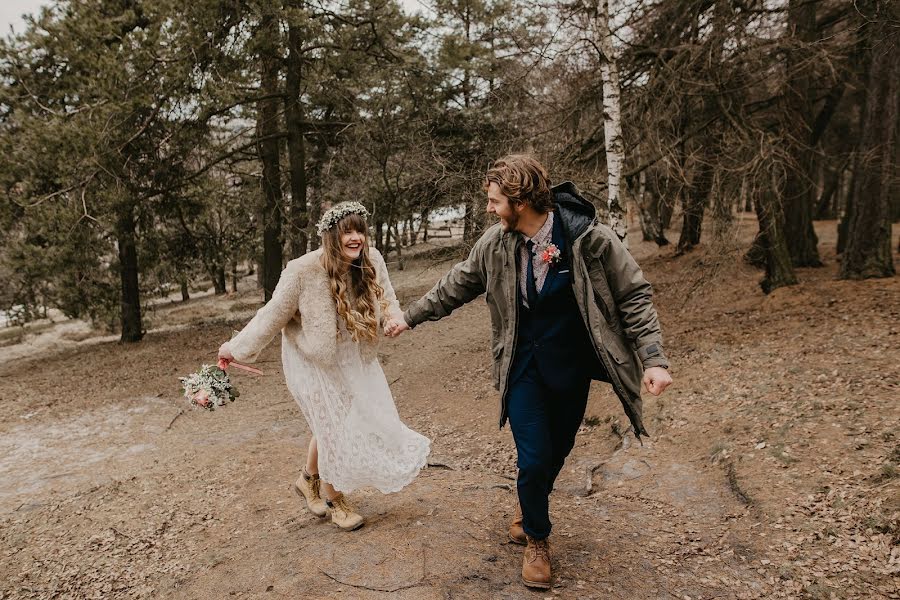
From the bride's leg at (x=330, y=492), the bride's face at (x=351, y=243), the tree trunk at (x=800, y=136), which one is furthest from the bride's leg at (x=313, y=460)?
the tree trunk at (x=800, y=136)

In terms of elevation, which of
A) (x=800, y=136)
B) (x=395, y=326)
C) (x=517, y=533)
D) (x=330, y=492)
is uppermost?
(x=800, y=136)

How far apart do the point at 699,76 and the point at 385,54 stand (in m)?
6.71

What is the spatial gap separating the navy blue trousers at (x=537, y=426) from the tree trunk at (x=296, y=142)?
30.9 ft

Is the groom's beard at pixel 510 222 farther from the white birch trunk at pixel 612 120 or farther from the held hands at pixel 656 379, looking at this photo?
the white birch trunk at pixel 612 120

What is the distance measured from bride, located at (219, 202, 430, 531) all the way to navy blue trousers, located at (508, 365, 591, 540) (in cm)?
95

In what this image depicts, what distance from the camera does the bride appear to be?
3.62 metres

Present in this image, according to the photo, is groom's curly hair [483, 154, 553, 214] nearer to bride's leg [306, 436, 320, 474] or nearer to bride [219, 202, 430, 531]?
bride [219, 202, 430, 531]

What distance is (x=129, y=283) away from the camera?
1405cm

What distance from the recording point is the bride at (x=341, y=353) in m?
3.62

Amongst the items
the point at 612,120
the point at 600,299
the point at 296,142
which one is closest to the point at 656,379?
the point at 600,299

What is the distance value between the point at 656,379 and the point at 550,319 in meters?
0.59

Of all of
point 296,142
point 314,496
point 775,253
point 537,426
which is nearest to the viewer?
point 537,426

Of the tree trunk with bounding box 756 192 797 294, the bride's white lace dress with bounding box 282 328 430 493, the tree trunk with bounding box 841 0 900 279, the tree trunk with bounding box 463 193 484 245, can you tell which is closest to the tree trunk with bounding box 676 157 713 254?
the tree trunk with bounding box 756 192 797 294

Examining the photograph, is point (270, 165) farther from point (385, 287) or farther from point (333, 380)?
point (333, 380)
